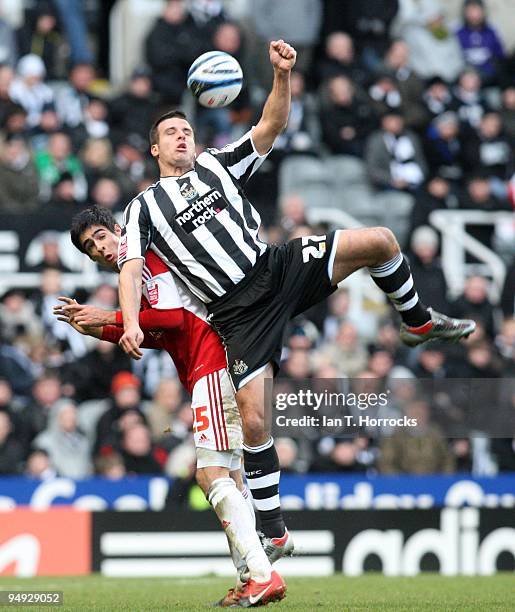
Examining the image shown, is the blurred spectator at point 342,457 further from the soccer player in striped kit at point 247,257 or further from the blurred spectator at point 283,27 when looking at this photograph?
the blurred spectator at point 283,27

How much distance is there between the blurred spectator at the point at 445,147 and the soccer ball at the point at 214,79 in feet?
30.5

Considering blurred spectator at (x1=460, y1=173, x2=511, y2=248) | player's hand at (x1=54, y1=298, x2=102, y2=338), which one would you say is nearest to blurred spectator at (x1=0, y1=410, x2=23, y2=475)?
player's hand at (x1=54, y1=298, x2=102, y2=338)

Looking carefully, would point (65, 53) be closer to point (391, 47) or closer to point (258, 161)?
point (391, 47)

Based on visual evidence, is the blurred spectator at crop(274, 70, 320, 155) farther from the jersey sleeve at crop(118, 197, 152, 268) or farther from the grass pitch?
the jersey sleeve at crop(118, 197, 152, 268)

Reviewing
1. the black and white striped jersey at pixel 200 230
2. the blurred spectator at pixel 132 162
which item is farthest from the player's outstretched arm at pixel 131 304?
the blurred spectator at pixel 132 162

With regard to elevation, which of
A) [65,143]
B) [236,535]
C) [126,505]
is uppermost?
[65,143]

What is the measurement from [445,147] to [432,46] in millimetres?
1654

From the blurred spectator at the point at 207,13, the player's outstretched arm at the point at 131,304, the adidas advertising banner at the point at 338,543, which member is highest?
the blurred spectator at the point at 207,13

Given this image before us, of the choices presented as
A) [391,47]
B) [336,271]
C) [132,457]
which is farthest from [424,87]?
[336,271]

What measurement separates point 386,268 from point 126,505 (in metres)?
5.43

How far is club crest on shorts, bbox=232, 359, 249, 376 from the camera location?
9164 millimetres

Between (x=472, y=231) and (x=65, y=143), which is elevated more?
(x=65, y=143)

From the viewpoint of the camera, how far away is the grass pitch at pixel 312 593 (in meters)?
9.08

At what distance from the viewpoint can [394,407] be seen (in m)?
10.9
